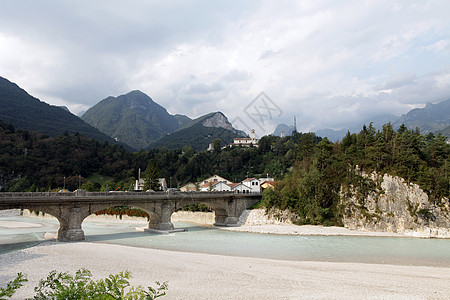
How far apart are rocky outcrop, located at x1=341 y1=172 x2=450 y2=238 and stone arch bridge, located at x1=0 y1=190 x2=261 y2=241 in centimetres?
2068

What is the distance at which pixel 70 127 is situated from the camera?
193 metres

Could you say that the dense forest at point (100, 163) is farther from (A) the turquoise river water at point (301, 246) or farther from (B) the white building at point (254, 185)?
(A) the turquoise river water at point (301, 246)

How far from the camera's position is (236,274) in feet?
68.9

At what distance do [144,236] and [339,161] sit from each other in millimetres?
35234

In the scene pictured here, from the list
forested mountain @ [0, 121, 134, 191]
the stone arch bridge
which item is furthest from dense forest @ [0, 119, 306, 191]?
the stone arch bridge

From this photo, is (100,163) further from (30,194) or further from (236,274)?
(236,274)

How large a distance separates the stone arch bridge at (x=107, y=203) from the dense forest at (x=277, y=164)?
7945mm

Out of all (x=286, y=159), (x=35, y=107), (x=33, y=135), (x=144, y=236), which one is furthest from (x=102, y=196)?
(x=35, y=107)

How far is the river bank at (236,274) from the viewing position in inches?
673

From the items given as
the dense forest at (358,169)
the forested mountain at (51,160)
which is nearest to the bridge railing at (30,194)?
the dense forest at (358,169)

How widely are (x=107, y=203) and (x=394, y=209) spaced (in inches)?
1627

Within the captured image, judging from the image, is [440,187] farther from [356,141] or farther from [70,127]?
[70,127]

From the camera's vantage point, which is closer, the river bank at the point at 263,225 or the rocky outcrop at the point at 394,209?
the river bank at the point at 263,225

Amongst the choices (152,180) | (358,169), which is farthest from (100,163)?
(358,169)
